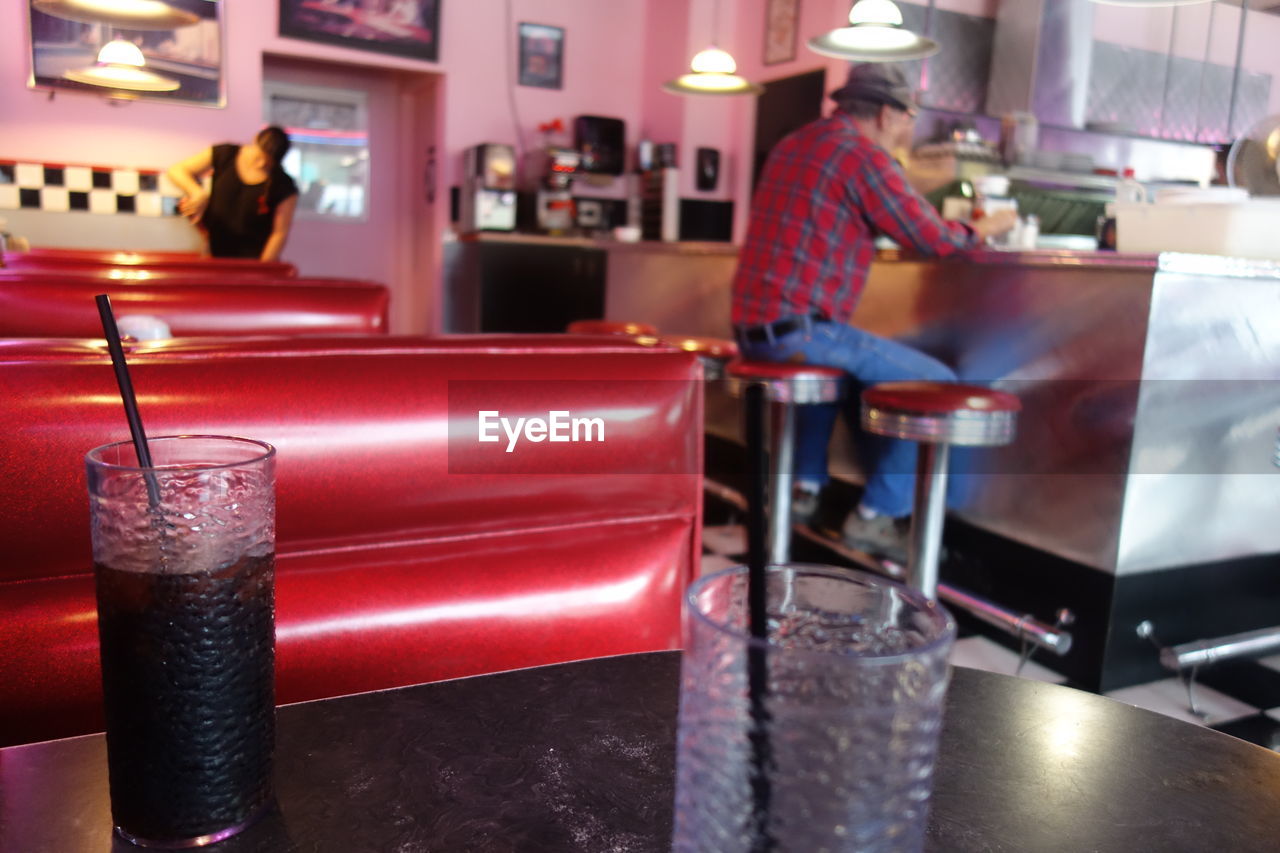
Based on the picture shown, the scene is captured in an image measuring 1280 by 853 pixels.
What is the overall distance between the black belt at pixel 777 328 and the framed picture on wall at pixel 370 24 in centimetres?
452

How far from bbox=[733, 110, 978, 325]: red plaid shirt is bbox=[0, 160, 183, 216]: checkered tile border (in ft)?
14.3

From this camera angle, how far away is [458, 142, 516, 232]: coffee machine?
660cm

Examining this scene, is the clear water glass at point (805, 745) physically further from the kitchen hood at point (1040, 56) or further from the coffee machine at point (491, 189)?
the coffee machine at point (491, 189)

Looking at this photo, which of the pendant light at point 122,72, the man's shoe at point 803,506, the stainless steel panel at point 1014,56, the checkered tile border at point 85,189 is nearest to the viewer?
the man's shoe at point 803,506

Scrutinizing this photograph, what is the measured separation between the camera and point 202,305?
2.35 m

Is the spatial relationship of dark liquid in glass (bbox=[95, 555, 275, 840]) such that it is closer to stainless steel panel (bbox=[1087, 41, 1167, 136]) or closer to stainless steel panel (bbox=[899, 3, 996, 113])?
stainless steel panel (bbox=[899, 3, 996, 113])

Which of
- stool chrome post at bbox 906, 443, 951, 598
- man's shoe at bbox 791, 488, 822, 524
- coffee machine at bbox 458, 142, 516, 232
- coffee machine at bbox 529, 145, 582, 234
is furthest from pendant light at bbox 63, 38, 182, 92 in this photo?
stool chrome post at bbox 906, 443, 951, 598

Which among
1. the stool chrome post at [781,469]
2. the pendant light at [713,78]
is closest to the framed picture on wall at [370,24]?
the pendant light at [713,78]

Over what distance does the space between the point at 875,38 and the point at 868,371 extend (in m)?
1.43

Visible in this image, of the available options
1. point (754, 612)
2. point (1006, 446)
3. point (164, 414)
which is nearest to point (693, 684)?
point (754, 612)

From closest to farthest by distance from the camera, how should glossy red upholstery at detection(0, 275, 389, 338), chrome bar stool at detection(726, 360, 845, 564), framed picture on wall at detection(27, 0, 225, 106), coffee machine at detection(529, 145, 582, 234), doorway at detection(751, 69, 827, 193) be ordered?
glossy red upholstery at detection(0, 275, 389, 338) → chrome bar stool at detection(726, 360, 845, 564) → framed picture on wall at detection(27, 0, 225, 106) → doorway at detection(751, 69, 827, 193) → coffee machine at detection(529, 145, 582, 234)

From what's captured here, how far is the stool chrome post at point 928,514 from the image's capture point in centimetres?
256

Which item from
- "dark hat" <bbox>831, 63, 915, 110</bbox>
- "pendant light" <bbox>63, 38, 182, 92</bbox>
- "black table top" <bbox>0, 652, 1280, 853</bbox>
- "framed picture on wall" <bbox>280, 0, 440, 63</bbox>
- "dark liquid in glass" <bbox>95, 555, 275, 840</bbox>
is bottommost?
"black table top" <bbox>0, 652, 1280, 853</bbox>

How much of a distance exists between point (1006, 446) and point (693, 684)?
2.76m
